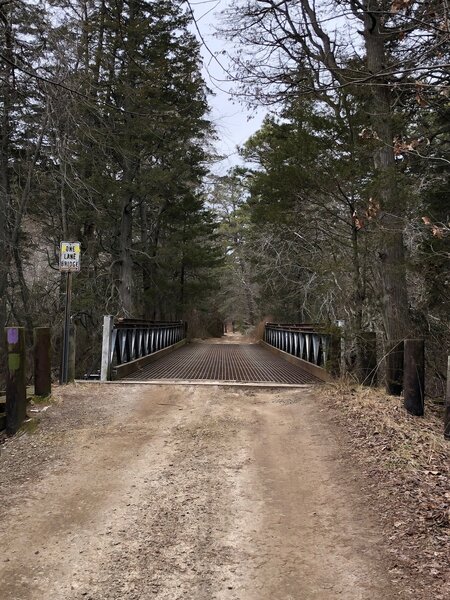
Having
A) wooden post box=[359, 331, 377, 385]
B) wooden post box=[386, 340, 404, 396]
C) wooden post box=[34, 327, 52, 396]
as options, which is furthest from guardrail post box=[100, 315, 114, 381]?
wooden post box=[386, 340, 404, 396]

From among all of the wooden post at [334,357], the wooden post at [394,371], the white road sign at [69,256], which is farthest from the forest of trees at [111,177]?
the wooden post at [394,371]

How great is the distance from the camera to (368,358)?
733 centimetres

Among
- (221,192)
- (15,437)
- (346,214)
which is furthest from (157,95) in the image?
(221,192)

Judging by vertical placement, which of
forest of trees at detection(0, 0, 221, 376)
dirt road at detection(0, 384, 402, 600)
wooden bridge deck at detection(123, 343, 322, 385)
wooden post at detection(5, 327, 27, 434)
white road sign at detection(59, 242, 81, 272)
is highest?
forest of trees at detection(0, 0, 221, 376)

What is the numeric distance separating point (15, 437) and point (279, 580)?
3.48 meters

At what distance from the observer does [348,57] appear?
30.2 ft

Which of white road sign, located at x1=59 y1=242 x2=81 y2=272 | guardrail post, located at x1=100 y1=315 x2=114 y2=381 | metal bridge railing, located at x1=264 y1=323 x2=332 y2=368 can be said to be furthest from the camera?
metal bridge railing, located at x1=264 y1=323 x2=332 y2=368

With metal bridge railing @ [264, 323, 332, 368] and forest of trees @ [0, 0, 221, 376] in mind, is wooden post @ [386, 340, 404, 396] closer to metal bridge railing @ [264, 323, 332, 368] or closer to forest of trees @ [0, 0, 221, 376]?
metal bridge railing @ [264, 323, 332, 368]

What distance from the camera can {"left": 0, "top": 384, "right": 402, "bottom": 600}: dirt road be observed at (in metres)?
2.55

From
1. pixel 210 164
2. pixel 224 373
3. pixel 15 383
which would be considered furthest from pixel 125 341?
pixel 210 164

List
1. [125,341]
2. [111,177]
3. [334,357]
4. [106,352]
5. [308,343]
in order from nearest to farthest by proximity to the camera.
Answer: [334,357] → [106,352] → [125,341] → [308,343] → [111,177]

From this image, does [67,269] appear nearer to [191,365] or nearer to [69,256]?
[69,256]

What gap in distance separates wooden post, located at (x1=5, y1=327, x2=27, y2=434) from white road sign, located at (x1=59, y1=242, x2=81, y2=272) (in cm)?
269

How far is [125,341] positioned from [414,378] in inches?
227
